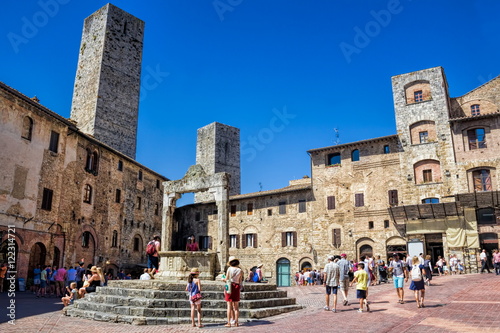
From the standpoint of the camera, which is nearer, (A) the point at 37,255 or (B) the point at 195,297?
(B) the point at 195,297

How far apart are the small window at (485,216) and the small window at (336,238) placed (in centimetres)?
935

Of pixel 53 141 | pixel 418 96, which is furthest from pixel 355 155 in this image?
pixel 53 141

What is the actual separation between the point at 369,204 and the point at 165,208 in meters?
18.8

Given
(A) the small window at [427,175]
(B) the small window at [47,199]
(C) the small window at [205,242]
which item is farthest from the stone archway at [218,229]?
(C) the small window at [205,242]

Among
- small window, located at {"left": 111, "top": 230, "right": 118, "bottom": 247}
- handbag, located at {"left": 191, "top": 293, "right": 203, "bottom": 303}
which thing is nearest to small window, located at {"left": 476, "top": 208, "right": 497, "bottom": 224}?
handbag, located at {"left": 191, "top": 293, "right": 203, "bottom": 303}

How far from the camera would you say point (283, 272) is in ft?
111

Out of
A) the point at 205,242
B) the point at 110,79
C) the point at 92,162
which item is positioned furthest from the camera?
the point at 205,242

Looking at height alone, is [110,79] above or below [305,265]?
above

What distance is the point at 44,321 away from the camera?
10078 millimetres

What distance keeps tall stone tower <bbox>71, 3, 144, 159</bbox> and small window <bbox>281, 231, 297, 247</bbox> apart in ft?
47.9

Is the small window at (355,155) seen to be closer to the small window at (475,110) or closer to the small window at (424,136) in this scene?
the small window at (424,136)

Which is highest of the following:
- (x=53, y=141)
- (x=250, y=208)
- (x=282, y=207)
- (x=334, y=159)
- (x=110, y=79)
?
(x=110, y=79)

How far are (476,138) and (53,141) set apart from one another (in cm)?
2647

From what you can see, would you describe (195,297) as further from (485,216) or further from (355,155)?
(355,155)
